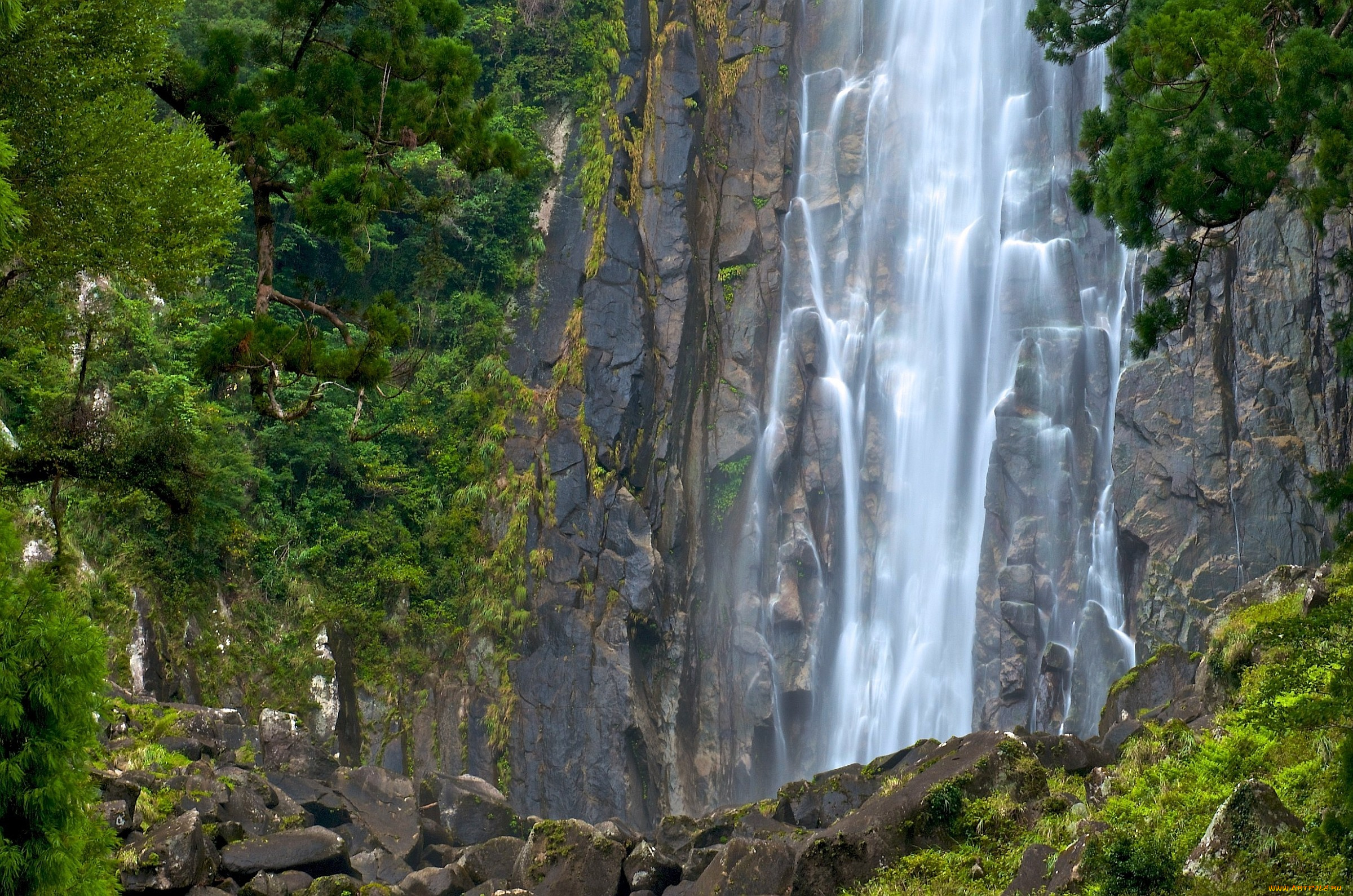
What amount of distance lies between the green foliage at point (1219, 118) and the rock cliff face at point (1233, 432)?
10179mm

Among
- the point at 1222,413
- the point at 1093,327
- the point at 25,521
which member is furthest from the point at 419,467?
the point at 1222,413

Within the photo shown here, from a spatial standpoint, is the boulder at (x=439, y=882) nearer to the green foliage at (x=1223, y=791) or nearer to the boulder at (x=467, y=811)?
the boulder at (x=467, y=811)

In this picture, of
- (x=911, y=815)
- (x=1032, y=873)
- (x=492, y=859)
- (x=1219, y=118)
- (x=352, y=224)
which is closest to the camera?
(x=1032, y=873)

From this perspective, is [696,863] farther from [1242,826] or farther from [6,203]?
[6,203]

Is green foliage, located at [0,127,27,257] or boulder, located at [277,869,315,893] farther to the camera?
boulder, located at [277,869,315,893]

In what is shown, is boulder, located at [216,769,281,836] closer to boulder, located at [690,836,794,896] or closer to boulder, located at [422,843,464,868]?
boulder, located at [422,843,464,868]

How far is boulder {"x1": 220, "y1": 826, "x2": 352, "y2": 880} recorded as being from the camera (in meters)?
12.5

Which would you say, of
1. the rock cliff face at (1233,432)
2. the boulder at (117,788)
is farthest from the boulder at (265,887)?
the rock cliff face at (1233,432)

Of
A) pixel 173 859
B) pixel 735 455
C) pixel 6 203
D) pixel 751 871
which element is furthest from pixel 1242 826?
pixel 735 455

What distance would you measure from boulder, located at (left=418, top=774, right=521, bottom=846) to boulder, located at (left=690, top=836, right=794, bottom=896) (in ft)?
22.9

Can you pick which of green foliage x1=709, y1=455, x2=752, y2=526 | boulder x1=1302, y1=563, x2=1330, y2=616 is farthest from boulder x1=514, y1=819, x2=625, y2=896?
green foliage x1=709, y1=455, x2=752, y2=526

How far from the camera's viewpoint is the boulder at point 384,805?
624 inches

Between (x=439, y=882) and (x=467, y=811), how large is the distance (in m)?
3.92

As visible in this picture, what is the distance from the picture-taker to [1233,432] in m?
20.7
